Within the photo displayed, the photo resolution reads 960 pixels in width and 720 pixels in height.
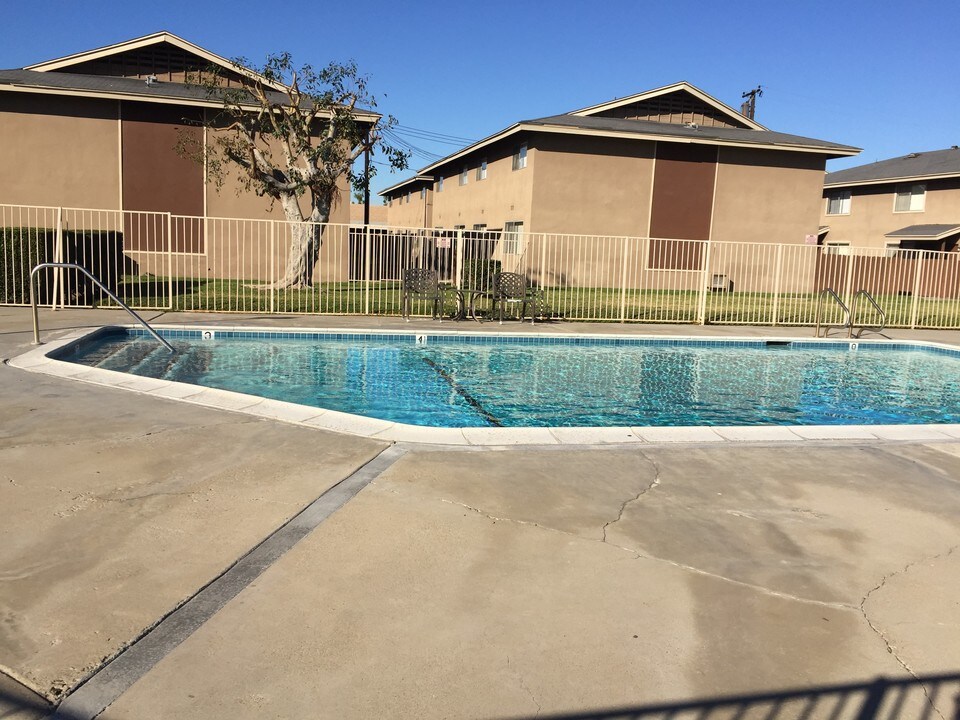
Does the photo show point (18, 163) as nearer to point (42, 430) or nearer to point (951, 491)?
point (42, 430)

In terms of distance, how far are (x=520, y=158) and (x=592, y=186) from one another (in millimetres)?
2653

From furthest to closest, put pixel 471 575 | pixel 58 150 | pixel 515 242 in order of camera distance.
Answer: pixel 515 242 → pixel 58 150 → pixel 471 575

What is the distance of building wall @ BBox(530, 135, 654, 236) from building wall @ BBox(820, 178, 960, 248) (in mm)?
9890

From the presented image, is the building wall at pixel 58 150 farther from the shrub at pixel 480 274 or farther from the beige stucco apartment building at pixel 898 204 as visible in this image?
the beige stucco apartment building at pixel 898 204

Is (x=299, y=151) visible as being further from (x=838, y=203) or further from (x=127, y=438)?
(x=838, y=203)

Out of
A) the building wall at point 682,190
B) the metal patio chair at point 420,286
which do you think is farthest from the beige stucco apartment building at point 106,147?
the building wall at point 682,190

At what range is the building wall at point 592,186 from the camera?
76.4 ft

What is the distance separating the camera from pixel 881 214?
33.2 metres

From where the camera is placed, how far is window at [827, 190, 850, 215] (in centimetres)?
3553

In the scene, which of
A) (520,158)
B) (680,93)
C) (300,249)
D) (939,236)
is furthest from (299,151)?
(939,236)

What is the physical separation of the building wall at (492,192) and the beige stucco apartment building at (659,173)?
0.23ft

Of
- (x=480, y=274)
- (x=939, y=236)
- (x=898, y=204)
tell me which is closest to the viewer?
(x=480, y=274)

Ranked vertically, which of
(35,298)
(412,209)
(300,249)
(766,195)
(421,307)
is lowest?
(421,307)

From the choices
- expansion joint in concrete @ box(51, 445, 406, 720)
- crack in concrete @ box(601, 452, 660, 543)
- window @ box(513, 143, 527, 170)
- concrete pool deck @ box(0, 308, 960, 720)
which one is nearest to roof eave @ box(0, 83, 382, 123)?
window @ box(513, 143, 527, 170)
